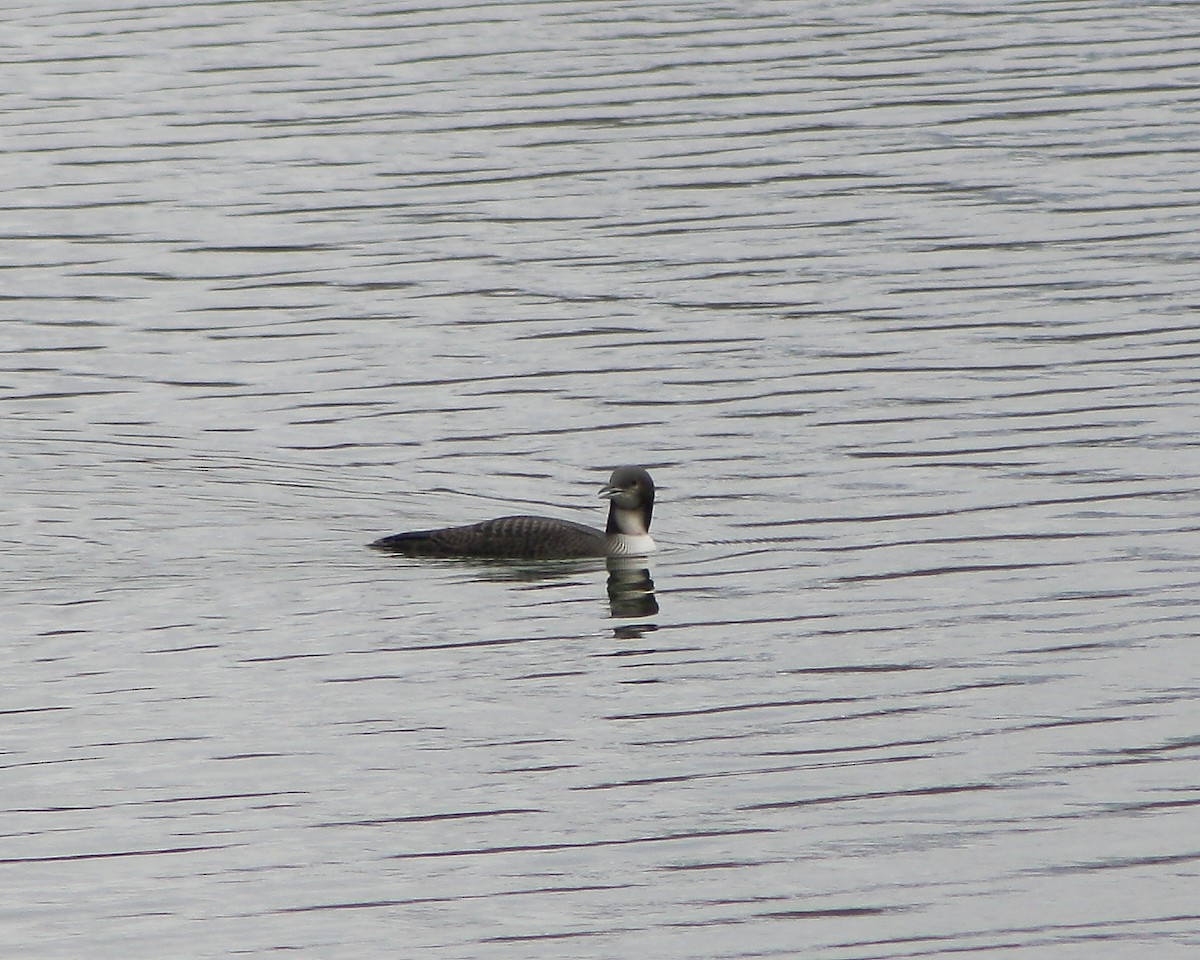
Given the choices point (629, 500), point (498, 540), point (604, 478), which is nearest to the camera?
point (498, 540)

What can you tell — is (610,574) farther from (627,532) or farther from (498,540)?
(498,540)

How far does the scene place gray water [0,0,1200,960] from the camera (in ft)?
32.6

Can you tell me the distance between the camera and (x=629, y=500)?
48.1ft

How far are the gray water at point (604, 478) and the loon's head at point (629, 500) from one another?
0.31m

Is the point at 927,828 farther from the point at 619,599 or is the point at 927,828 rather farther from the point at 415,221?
the point at 415,221

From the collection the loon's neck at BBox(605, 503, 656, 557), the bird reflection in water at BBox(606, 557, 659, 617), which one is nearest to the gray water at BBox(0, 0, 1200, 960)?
the bird reflection in water at BBox(606, 557, 659, 617)

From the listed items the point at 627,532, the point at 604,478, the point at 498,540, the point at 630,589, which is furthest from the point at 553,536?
the point at 604,478

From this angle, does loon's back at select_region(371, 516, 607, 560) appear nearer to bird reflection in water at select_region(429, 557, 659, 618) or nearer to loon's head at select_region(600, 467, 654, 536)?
bird reflection in water at select_region(429, 557, 659, 618)

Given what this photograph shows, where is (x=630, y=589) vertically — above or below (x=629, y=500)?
below

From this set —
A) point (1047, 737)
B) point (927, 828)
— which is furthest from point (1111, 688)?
point (927, 828)

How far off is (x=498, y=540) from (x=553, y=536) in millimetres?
322

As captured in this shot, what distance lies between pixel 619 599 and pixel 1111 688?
3052mm

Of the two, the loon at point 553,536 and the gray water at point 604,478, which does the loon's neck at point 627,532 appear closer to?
the loon at point 553,536

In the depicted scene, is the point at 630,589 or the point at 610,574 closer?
the point at 630,589
